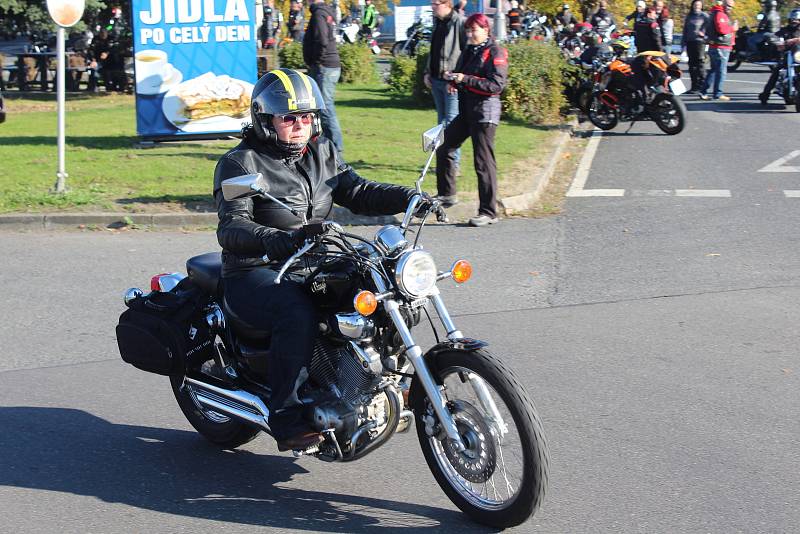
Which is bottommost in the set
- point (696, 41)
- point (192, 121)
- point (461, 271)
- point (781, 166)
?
point (461, 271)

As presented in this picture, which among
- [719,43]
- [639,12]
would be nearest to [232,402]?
[719,43]

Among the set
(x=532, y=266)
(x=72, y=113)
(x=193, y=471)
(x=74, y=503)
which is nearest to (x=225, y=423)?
(x=193, y=471)

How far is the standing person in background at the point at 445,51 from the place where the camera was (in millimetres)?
11844

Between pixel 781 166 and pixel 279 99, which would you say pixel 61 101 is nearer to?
pixel 279 99

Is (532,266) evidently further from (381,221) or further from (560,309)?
(381,221)

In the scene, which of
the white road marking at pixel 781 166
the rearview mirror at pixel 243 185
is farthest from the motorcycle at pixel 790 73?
the rearview mirror at pixel 243 185

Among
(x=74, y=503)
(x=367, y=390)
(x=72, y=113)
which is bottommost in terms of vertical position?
(x=74, y=503)

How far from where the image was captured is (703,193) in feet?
38.1

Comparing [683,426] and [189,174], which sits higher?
[189,174]

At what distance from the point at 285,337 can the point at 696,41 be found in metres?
19.8

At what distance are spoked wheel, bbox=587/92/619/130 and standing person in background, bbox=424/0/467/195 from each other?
543 cm

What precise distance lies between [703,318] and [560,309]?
971 mm

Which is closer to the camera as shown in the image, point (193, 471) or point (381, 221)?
point (193, 471)

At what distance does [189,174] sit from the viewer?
41.4ft
